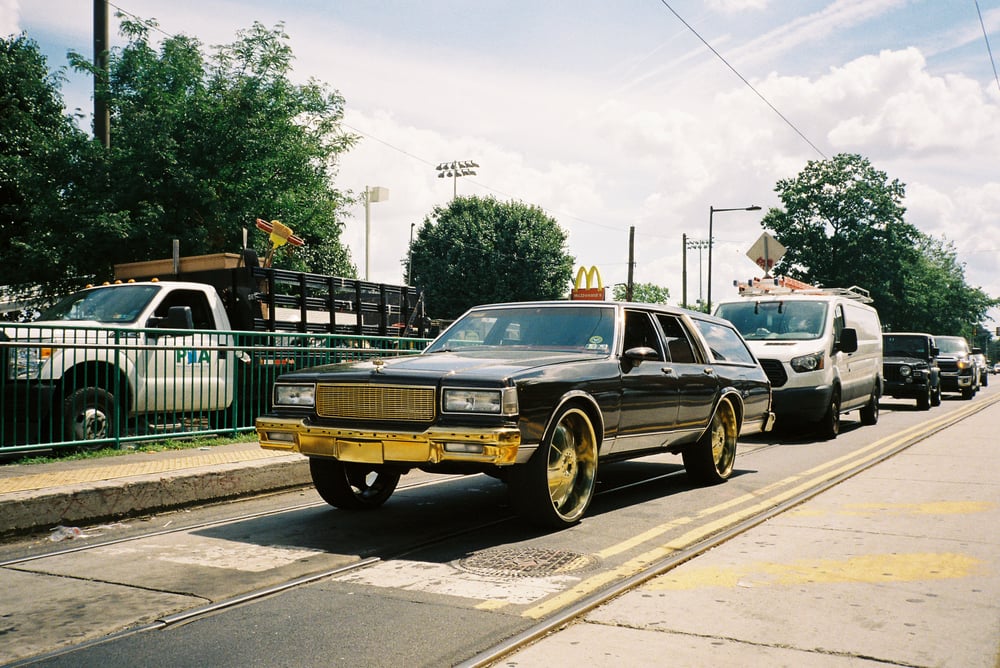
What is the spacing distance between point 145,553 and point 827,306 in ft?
38.1

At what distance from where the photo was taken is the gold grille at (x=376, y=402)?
19.1 ft

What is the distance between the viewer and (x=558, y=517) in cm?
620

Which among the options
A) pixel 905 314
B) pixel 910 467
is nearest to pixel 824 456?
pixel 910 467

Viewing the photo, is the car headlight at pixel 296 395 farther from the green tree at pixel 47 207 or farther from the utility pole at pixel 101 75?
the green tree at pixel 47 207

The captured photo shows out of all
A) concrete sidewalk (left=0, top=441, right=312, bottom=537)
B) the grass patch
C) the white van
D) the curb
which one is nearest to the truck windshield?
the grass patch

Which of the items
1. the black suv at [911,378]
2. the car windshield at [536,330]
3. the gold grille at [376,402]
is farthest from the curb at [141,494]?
the black suv at [911,378]

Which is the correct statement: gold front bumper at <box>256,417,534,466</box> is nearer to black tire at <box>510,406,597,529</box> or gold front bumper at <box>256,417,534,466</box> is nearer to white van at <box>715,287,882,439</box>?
black tire at <box>510,406,597,529</box>

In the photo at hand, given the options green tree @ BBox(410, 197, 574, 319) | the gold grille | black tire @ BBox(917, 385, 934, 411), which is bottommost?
black tire @ BBox(917, 385, 934, 411)

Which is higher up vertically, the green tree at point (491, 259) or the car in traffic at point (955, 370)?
the green tree at point (491, 259)

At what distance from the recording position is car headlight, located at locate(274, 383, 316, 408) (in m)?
6.27

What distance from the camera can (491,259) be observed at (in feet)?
196

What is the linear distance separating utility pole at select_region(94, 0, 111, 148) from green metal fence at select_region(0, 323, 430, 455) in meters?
11.3

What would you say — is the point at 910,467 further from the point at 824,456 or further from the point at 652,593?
the point at 652,593

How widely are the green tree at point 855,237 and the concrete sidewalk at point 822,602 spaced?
Answer: 5552 centimetres
